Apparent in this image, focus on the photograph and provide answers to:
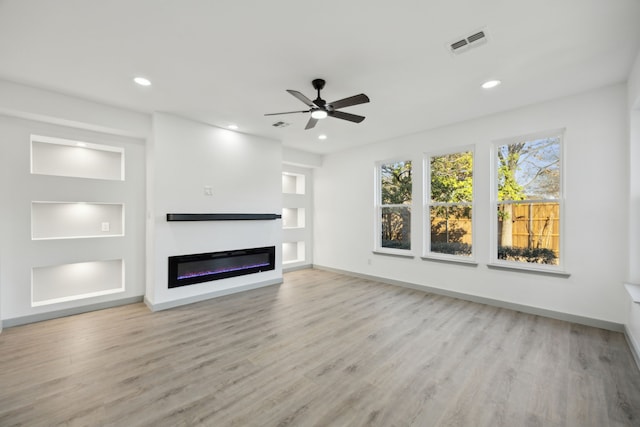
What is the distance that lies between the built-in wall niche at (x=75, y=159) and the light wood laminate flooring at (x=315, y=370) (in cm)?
204

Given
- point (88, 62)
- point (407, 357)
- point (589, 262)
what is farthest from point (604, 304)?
point (88, 62)

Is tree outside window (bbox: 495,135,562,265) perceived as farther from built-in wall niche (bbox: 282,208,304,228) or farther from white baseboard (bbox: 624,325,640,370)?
built-in wall niche (bbox: 282,208,304,228)

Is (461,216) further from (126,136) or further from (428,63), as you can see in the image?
(126,136)

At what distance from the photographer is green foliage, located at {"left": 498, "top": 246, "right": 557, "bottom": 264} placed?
146 inches

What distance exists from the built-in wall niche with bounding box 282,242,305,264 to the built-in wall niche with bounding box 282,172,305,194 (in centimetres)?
132

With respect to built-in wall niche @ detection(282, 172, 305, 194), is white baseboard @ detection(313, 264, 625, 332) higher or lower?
lower

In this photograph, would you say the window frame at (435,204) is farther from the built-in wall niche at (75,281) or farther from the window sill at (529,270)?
the built-in wall niche at (75,281)

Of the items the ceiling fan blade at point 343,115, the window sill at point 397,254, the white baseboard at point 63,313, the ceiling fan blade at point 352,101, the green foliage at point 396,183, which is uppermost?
the ceiling fan blade at point 352,101

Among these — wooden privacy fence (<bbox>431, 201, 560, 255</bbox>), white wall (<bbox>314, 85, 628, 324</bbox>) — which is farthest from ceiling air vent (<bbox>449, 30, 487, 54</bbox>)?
wooden privacy fence (<bbox>431, 201, 560, 255</bbox>)

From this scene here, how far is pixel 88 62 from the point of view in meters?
2.68

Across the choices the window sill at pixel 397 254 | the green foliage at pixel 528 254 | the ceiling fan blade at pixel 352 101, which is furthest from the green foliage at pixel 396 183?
the ceiling fan blade at pixel 352 101

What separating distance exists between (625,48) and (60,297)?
23.2 feet

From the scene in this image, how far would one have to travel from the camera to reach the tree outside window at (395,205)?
206 inches

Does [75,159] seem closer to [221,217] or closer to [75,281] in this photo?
[75,281]
